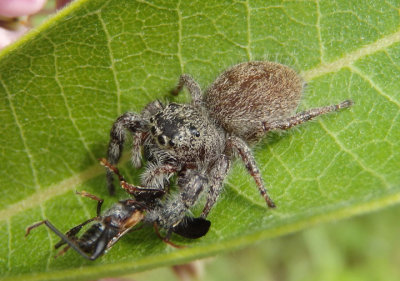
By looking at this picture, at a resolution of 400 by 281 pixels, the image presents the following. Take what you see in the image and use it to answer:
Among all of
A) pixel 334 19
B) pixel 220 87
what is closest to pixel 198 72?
pixel 220 87

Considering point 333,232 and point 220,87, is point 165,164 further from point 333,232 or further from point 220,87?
point 333,232

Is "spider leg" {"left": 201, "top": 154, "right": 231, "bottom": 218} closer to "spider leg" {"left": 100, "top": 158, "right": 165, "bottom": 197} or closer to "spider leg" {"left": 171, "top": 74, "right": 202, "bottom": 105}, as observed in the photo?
"spider leg" {"left": 100, "top": 158, "right": 165, "bottom": 197}

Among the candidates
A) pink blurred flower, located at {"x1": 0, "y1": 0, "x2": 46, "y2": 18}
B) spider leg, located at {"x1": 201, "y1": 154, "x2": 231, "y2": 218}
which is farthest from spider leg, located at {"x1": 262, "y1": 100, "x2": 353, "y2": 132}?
pink blurred flower, located at {"x1": 0, "y1": 0, "x2": 46, "y2": 18}

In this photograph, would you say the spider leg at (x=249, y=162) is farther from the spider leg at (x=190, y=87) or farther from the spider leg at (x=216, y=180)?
the spider leg at (x=190, y=87)

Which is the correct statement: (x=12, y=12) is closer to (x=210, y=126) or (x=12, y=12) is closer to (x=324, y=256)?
(x=210, y=126)

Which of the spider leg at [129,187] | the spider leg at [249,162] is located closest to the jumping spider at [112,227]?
the spider leg at [129,187]

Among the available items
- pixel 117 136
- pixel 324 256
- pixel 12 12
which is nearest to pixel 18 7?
pixel 12 12
